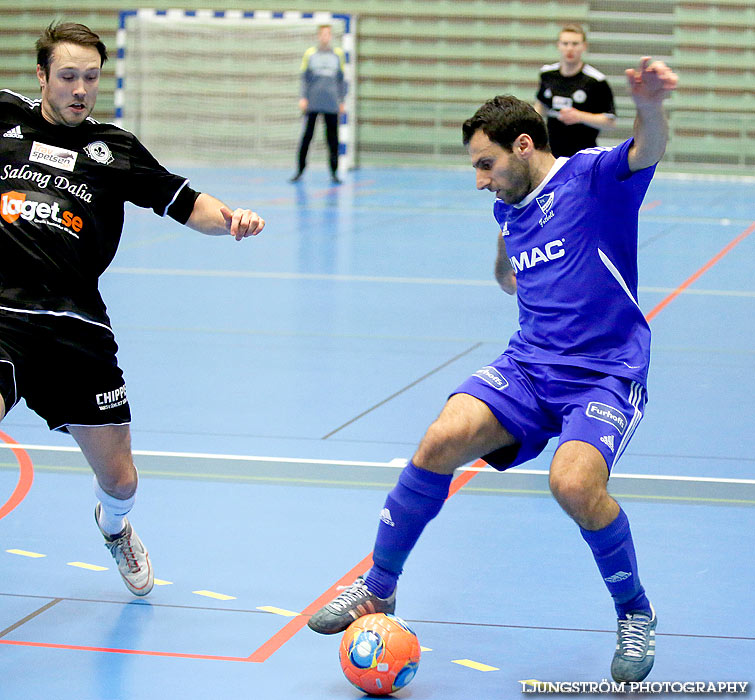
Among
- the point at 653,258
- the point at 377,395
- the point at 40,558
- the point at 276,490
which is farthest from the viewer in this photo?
the point at 653,258

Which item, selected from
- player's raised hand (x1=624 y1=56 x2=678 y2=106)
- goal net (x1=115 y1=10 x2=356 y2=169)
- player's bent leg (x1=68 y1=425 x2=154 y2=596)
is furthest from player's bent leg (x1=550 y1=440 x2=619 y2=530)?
goal net (x1=115 y1=10 x2=356 y2=169)

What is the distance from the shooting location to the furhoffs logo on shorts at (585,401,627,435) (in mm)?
3498

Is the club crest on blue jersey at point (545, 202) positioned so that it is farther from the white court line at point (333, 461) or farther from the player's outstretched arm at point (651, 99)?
the white court line at point (333, 461)

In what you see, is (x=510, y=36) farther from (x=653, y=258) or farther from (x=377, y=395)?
(x=377, y=395)

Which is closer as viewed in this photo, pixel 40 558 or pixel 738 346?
pixel 40 558

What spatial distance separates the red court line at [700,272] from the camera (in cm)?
929

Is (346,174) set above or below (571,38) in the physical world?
below

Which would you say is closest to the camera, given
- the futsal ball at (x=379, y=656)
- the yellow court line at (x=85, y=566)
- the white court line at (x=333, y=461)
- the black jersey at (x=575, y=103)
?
the futsal ball at (x=379, y=656)

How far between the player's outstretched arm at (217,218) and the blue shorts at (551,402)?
83 centimetres

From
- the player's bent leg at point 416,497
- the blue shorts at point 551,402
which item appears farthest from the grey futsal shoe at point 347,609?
the blue shorts at point 551,402

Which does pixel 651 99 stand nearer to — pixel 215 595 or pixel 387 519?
pixel 387 519

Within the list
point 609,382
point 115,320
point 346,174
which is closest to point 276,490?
→ point 609,382

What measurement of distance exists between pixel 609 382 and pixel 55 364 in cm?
164

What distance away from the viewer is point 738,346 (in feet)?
26.5
